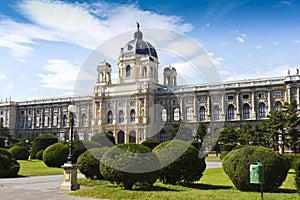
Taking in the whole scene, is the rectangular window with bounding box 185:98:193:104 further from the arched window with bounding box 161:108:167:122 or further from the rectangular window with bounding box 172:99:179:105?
the arched window with bounding box 161:108:167:122

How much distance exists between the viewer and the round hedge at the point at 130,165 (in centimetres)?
1324

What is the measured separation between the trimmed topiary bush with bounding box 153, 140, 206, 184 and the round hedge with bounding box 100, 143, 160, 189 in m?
0.93

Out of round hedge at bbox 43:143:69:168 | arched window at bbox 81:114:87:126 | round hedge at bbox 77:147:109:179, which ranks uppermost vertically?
arched window at bbox 81:114:87:126

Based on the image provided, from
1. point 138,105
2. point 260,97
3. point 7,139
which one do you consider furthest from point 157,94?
point 7,139

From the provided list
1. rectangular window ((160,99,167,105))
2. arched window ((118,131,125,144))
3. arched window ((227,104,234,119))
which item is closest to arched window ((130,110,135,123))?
arched window ((118,131,125,144))

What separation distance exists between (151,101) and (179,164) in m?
Answer: 51.9

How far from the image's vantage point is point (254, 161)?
41.5 ft

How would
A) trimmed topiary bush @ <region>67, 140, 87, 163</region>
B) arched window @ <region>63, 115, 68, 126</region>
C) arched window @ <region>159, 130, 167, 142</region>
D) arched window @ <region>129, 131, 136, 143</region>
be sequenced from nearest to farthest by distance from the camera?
trimmed topiary bush @ <region>67, 140, 87, 163</region>, arched window @ <region>129, 131, 136, 143</region>, arched window @ <region>159, 130, 167, 142</region>, arched window @ <region>63, 115, 68, 126</region>

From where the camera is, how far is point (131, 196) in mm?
12258

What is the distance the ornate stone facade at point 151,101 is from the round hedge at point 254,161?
148ft

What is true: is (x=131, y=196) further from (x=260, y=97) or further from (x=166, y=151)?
(x=260, y=97)

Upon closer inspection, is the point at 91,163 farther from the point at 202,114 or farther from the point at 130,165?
the point at 202,114

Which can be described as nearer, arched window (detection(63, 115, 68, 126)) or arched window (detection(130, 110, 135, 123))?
→ arched window (detection(130, 110, 135, 123))

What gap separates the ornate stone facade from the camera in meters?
58.6
